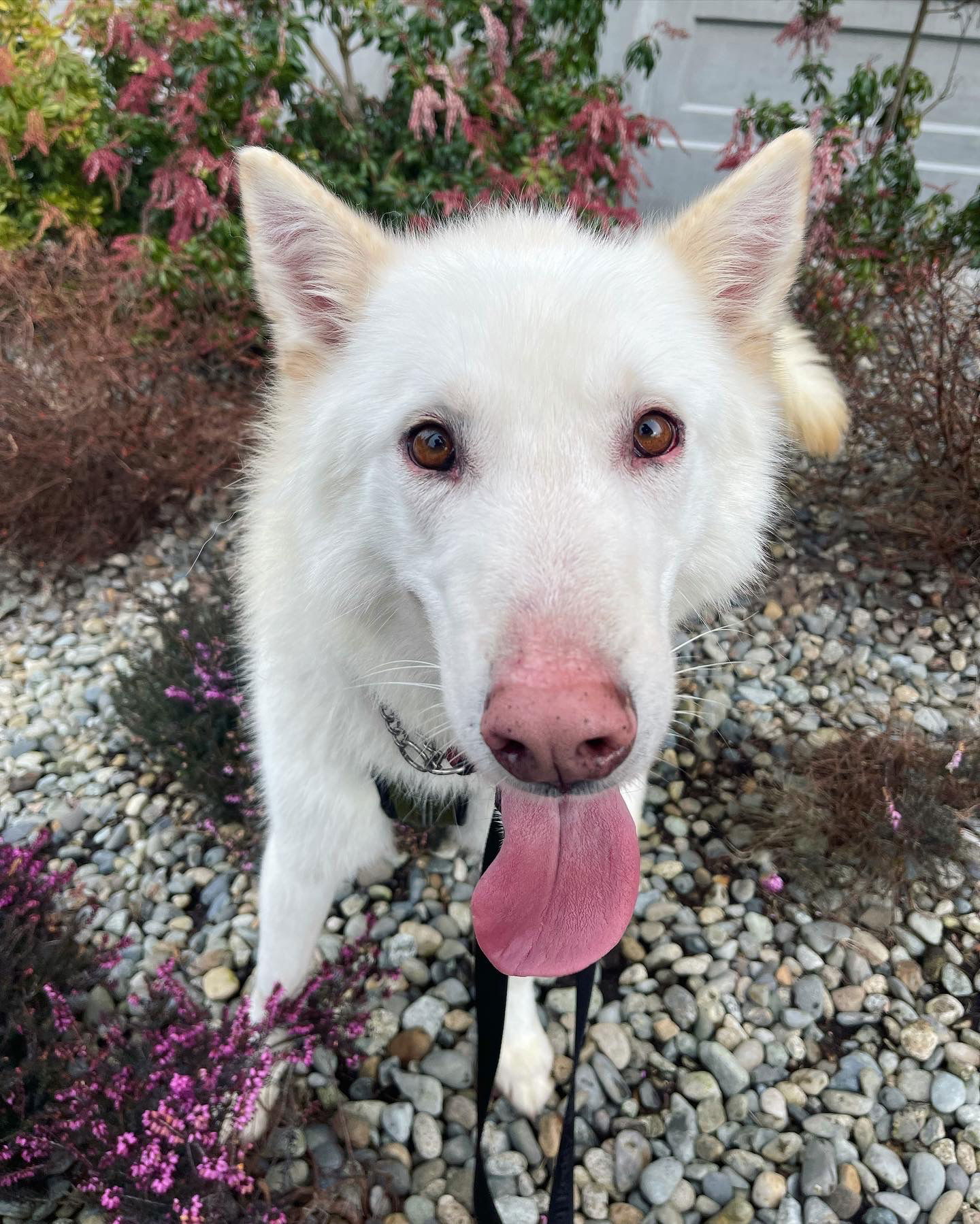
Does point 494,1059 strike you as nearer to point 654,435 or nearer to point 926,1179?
point 926,1179

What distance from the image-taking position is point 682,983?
2330 millimetres

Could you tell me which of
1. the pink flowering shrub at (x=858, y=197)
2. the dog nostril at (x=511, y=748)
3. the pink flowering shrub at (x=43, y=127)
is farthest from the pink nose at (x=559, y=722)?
the pink flowering shrub at (x=43, y=127)

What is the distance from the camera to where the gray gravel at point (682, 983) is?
1941 mm

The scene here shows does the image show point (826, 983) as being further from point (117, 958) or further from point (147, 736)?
point (147, 736)

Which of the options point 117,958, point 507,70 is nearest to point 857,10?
point 507,70

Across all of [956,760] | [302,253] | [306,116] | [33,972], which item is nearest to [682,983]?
[956,760]

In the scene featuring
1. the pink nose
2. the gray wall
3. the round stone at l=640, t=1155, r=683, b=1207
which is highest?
the gray wall

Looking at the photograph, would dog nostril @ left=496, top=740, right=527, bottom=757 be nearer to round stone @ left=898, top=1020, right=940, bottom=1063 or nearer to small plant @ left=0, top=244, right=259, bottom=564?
round stone @ left=898, top=1020, right=940, bottom=1063

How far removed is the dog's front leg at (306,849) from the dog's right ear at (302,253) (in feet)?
3.10

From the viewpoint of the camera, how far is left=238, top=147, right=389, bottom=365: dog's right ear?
141 centimetres

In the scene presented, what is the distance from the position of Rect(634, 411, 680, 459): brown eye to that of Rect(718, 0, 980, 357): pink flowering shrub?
9.36ft

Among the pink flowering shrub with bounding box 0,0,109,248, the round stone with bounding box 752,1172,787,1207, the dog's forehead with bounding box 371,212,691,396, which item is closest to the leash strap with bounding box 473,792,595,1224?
the round stone with bounding box 752,1172,787,1207

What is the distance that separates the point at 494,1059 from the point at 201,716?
1590 millimetres

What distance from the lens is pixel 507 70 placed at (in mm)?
4254
